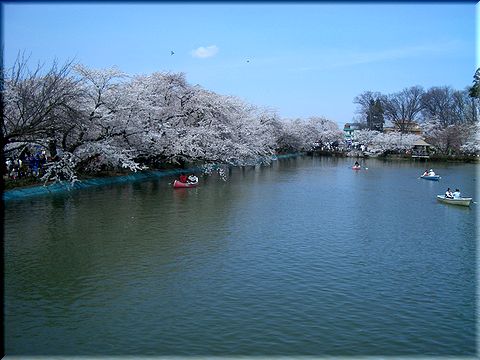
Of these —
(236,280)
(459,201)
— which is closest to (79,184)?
(236,280)

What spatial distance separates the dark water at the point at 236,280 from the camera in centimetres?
606

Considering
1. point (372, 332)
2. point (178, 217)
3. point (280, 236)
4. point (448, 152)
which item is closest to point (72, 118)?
point (178, 217)

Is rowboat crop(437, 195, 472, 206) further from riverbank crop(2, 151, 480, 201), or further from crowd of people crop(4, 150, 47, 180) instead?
crowd of people crop(4, 150, 47, 180)

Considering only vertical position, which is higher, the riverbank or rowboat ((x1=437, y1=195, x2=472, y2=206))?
the riverbank

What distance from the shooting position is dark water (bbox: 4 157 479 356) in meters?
6.06

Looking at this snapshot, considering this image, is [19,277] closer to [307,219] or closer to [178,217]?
[178,217]

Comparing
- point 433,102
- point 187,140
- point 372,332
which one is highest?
point 433,102

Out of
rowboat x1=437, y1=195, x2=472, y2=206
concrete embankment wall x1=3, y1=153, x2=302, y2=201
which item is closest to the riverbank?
concrete embankment wall x1=3, y1=153, x2=302, y2=201

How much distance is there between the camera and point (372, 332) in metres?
6.30

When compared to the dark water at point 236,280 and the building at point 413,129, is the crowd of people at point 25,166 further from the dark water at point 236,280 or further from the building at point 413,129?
the building at point 413,129

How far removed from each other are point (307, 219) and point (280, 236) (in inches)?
107

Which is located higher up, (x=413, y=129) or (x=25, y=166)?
(x=413, y=129)

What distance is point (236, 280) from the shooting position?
8.41m

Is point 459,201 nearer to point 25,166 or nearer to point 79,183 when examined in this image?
point 79,183
